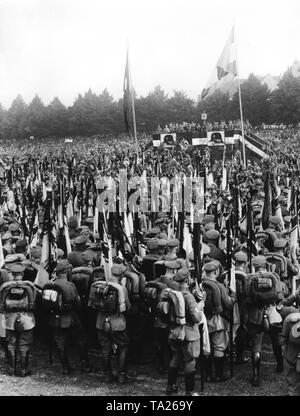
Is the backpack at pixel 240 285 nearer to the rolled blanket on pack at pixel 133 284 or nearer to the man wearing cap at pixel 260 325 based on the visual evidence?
the man wearing cap at pixel 260 325

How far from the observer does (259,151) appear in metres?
29.1

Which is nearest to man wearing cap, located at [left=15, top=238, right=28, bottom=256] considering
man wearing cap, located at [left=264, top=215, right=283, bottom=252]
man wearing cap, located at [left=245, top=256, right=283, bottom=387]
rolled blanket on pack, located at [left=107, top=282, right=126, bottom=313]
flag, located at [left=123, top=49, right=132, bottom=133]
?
rolled blanket on pack, located at [left=107, top=282, right=126, bottom=313]

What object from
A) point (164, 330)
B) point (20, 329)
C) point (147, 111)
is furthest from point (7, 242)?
point (147, 111)

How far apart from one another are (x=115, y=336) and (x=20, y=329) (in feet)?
4.23

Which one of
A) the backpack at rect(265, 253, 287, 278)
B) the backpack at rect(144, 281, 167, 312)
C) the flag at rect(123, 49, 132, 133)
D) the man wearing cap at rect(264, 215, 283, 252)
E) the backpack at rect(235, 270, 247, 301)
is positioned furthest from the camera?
the flag at rect(123, 49, 132, 133)

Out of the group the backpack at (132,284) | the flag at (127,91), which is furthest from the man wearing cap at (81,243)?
the flag at (127,91)

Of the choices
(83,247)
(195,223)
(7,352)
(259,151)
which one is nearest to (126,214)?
(83,247)

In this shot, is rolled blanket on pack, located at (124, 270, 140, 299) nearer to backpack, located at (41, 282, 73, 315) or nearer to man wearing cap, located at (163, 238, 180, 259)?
backpack, located at (41, 282, 73, 315)

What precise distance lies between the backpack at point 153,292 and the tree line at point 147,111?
1825 inches

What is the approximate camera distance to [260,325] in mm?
7238

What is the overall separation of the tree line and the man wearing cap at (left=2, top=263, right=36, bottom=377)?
46.9 m

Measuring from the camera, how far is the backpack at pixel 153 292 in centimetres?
740

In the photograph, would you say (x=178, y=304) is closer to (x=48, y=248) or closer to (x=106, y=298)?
(x=106, y=298)

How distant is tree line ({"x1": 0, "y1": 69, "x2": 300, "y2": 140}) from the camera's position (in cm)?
5369
